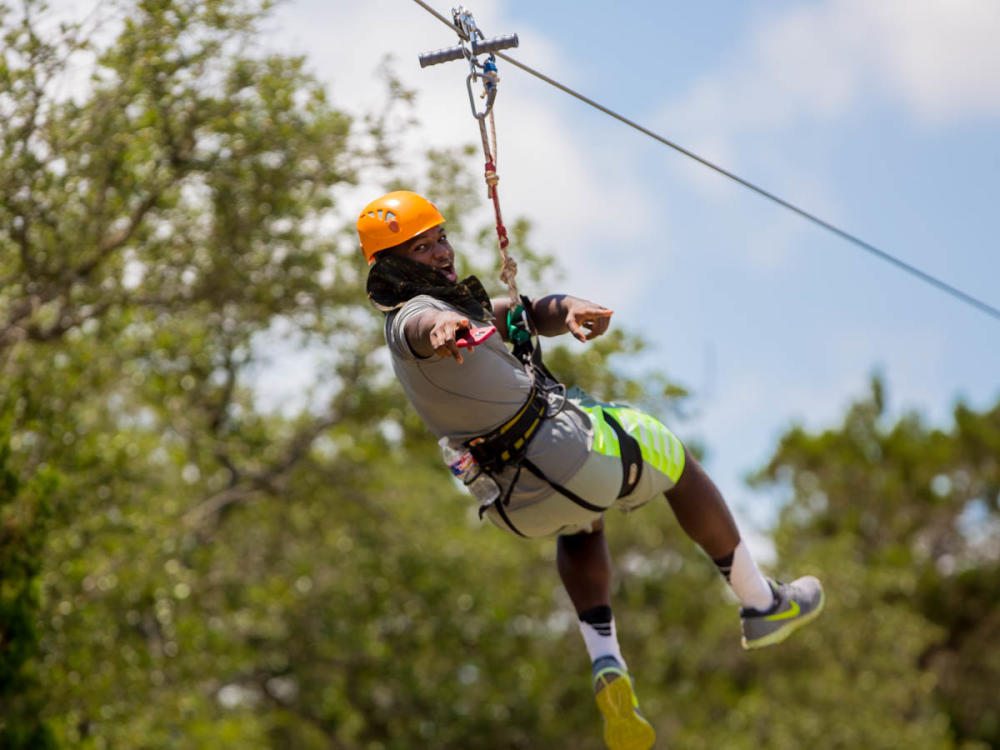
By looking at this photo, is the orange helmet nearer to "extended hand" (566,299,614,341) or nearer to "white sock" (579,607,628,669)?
"extended hand" (566,299,614,341)

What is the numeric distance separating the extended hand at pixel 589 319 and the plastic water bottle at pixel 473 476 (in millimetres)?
494

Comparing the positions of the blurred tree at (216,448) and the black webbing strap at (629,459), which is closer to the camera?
the black webbing strap at (629,459)

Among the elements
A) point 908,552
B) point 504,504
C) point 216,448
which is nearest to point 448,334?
point 504,504

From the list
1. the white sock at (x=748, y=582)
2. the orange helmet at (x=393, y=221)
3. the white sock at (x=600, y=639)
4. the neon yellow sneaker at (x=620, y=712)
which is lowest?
the neon yellow sneaker at (x=620, y=712)

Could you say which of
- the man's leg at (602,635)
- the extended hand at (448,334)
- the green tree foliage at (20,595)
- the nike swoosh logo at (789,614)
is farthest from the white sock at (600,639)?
the green tree foliage at (20,595)

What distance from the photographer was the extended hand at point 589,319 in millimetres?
4066

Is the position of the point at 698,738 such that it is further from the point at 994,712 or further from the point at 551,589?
the point at 994,712

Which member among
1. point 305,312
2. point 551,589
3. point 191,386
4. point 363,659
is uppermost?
point 305,312

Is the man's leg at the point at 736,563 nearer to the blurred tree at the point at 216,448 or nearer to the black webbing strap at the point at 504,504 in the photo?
the black webbing strap at the point at 504,504

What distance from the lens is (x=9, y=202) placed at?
7.64m

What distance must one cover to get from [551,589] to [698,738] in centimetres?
316

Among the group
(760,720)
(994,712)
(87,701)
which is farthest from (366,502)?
(994,712)

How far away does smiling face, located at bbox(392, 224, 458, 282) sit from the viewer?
401 cm

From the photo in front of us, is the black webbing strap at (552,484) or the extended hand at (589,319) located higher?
the extended hand at (589,319)
